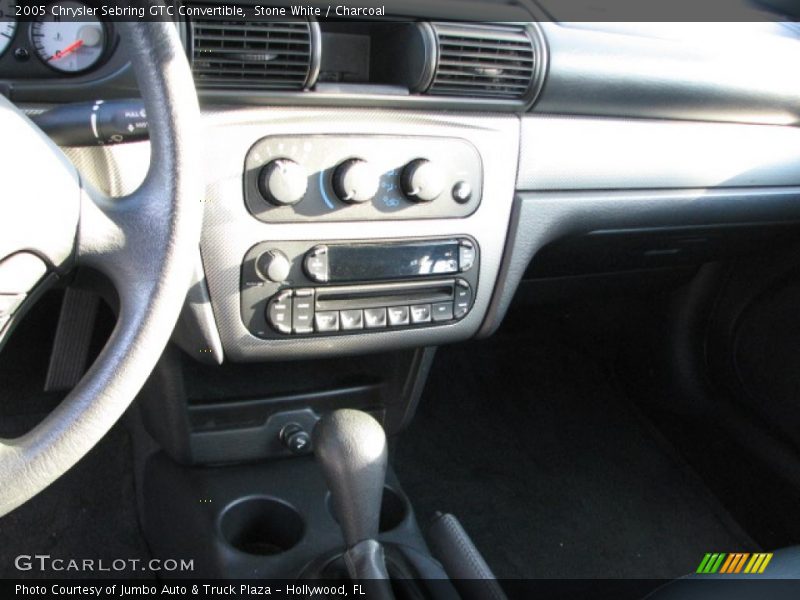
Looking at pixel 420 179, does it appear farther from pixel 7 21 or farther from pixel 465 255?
pixel 7 21

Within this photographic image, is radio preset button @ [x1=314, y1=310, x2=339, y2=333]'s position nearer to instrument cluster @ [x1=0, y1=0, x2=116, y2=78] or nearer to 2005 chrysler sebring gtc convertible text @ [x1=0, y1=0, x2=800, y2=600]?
2005 chrysler sebring gtc convertible text @ [x1=0, y1=0, x2=800, y2=600]

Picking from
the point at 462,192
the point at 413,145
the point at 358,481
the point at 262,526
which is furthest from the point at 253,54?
the point at 262,526

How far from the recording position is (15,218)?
711 millimetres

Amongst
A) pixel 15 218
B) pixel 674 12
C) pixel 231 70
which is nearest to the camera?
pixel 15 218

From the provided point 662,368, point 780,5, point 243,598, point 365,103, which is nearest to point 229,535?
point 243,598

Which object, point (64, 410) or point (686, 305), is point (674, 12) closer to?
point (686, 305)

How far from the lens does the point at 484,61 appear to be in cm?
113

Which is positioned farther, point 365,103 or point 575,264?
point 575,264

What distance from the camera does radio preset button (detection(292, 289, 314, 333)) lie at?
115 centimetres

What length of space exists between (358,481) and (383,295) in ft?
0.88

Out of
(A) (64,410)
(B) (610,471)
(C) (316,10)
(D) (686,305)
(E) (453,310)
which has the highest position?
(C) (316,10)

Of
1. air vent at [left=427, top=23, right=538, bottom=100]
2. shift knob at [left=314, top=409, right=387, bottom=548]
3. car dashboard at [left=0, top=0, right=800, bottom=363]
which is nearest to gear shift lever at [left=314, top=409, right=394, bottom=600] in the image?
shift knob at [left=314, top=409, right=387, bottom=548]

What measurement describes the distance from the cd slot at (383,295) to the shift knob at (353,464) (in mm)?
163

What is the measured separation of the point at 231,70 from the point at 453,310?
491 millimetres
